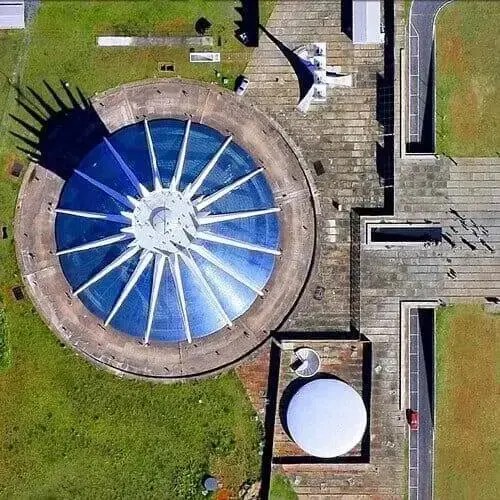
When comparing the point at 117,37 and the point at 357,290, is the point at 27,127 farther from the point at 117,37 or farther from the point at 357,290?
the point at 357,290

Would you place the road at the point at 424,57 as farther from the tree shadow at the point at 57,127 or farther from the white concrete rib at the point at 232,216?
the tree shadow at the point at 57,127

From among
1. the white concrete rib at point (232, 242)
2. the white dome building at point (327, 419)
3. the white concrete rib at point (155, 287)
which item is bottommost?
the white dome building at point (327, 419)

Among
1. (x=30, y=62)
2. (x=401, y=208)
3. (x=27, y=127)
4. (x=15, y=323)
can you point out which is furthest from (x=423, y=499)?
(x=30, y=62)

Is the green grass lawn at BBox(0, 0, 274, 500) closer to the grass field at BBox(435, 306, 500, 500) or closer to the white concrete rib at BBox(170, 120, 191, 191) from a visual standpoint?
the white concrete rib at BBox(170, 120, 191, 191)

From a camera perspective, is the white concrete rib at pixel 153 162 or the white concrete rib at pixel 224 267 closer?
the white concrete rib at pixel 153 162

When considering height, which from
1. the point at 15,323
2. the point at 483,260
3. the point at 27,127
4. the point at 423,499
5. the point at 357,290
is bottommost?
the point at 423,499

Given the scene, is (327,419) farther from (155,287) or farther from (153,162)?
(153,162)

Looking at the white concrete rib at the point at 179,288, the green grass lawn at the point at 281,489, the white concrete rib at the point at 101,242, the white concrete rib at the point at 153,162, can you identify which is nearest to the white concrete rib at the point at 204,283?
the white concrete rib at the point at 179,288

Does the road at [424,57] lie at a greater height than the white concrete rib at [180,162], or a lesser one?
greater
